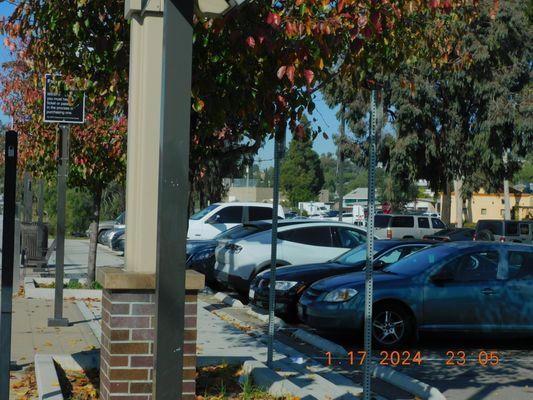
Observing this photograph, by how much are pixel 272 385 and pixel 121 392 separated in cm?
176

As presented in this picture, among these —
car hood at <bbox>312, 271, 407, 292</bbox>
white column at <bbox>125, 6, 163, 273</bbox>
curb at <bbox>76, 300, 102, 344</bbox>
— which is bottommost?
curb at <bbox>76, 300, 102, 344</bbox>

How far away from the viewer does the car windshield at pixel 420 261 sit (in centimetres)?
1154

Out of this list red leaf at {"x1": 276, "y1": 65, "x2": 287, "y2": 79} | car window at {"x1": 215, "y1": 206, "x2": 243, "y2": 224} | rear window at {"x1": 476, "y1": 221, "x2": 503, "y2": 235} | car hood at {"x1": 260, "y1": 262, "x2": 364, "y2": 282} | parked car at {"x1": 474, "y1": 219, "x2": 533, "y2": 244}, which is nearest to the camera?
red leaf at {"x1": 276, "y1": 65, "x2": 287, "y2": 79}

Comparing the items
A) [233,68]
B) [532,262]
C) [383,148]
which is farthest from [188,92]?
[383,148]

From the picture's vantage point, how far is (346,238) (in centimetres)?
1688

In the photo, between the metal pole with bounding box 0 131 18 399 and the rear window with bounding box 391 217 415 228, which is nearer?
the metal pole with bounding box 0 131 18 399

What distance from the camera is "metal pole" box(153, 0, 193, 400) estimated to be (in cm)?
352

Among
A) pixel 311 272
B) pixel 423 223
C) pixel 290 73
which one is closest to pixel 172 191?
pixel 290 73

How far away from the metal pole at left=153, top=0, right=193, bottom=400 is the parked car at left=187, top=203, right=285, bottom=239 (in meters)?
21.4

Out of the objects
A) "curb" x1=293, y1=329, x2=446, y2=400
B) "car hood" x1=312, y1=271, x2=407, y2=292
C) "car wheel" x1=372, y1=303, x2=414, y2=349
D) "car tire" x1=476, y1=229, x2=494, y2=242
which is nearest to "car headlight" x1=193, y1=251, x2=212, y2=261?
"car hood" x1=312, y1=271, x2=407, y2=292

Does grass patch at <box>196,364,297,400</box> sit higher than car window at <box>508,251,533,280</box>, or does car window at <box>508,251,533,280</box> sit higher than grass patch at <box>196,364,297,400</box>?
car window at <box>508,251,533,280</box>

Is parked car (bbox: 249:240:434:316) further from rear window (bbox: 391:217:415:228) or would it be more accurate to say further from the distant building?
the distant building

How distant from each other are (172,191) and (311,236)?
43.6ft

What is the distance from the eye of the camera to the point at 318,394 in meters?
7.06
